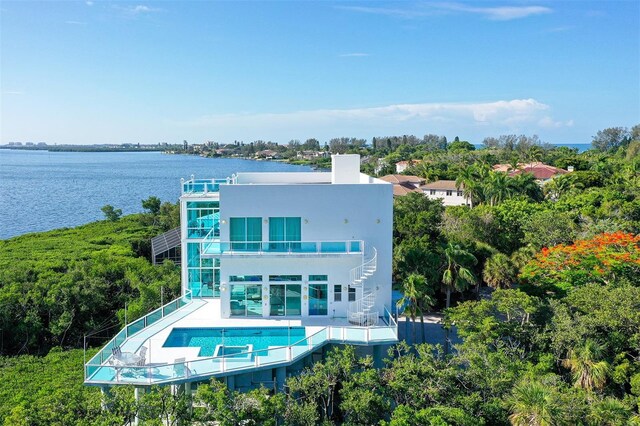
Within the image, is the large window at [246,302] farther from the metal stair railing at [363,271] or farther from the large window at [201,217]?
the large window at [201,217]

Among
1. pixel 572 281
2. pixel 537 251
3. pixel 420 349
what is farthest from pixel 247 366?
pixel 537 251

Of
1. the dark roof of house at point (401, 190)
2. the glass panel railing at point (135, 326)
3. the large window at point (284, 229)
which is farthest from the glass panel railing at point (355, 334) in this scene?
the dark roof of house at point (401, 190)

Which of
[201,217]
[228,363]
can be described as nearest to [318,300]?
[228,363]

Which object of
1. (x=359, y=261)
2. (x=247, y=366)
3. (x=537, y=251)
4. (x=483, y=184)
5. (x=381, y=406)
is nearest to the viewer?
(x=381, y=406)

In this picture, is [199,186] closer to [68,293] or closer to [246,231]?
[246,231]

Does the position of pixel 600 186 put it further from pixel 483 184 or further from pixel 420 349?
pixel 420 349

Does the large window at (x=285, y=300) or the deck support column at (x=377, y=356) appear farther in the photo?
the large window at (x=285, y=300)

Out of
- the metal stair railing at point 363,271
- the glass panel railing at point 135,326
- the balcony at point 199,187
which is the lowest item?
the glass panel railing at point 135,326
